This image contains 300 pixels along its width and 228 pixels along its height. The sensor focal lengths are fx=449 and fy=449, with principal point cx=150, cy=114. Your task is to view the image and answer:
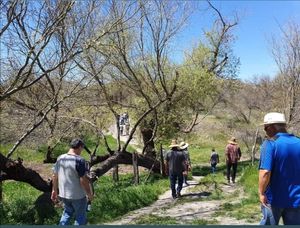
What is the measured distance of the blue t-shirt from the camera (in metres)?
4.42

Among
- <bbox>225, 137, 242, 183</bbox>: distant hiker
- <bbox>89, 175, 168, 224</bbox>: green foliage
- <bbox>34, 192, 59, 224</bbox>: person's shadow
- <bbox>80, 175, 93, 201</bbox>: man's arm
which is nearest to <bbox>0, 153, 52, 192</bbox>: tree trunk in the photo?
<bbox>89, 175, 168, 224</bbox>: green foliage

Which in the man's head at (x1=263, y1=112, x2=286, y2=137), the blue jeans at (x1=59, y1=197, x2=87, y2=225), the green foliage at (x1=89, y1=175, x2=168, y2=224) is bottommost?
the green foliage at (x1=89, y1=175, x2=168, y2=224)

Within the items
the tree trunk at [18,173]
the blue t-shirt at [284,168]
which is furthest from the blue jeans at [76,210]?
the tree trunk at [18,173]

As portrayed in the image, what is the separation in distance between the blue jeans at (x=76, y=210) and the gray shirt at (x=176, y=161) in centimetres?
502

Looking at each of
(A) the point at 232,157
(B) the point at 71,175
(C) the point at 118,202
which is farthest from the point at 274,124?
(A) the point at 232,157

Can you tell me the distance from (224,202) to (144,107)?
27.4 ft

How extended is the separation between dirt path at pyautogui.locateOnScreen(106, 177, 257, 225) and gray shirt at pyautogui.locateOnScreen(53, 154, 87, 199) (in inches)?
99.4

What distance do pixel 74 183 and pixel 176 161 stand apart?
5.32 meters

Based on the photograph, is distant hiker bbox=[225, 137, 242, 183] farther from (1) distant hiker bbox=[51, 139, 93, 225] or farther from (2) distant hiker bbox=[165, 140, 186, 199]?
(1) distant hiker bbox=[51, 139, 93, 225]

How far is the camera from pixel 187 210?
1007cm

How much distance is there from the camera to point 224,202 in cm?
1088

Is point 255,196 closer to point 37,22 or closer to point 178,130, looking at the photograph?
point 37,22

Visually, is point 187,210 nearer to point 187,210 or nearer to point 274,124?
point 187,210

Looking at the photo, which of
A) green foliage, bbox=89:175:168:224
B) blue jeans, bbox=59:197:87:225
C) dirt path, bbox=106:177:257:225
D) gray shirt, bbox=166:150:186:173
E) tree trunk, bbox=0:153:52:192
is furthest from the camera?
gray shirt, bbox=166:150:186:173
